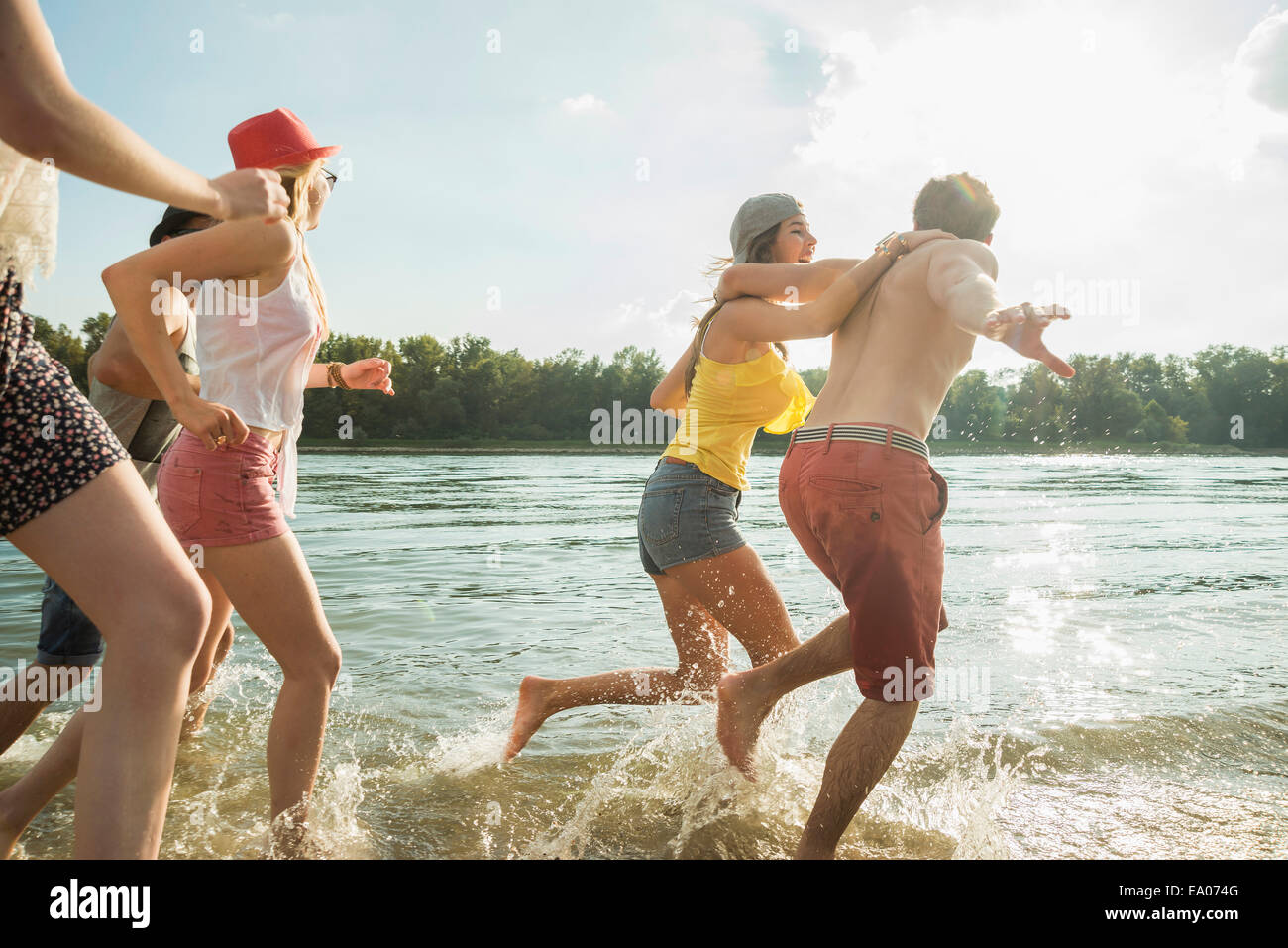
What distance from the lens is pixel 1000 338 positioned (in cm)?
236

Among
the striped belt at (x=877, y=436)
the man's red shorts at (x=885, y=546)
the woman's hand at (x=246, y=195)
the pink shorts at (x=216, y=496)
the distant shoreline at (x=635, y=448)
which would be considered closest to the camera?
the woman's hand at (x=246, y=195)

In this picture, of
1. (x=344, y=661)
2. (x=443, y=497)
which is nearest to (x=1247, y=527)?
(x=344, y=661)

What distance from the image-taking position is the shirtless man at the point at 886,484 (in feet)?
8.65

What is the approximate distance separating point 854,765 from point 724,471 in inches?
51.6

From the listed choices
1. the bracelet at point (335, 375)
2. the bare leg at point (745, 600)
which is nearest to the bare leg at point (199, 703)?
the bracelet at point (335, 375)

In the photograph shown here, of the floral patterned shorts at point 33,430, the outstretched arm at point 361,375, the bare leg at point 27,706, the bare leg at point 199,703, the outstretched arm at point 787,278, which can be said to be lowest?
the bare leg at point 199,703

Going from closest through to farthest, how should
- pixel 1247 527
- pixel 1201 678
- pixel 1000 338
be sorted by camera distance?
1. pixel 1000 338
2. pixel 1201 678
3. pixel 1247 527

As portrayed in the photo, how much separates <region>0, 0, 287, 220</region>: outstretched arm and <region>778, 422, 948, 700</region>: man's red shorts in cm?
186

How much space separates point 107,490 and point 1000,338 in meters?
2.08

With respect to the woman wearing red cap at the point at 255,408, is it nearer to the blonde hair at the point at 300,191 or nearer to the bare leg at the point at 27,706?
the blonde hair at the point at 300,191

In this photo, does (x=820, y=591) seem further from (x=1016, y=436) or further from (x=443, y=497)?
(x=1016, y=436)

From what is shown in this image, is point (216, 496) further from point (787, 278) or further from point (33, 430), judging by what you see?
point (787, 278)

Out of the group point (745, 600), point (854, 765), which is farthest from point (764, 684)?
point (854, 765)

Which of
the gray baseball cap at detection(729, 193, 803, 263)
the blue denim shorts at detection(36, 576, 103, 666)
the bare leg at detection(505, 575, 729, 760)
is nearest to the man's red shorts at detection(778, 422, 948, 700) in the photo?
the bare leg at detection(505, 575, 729, 760)
